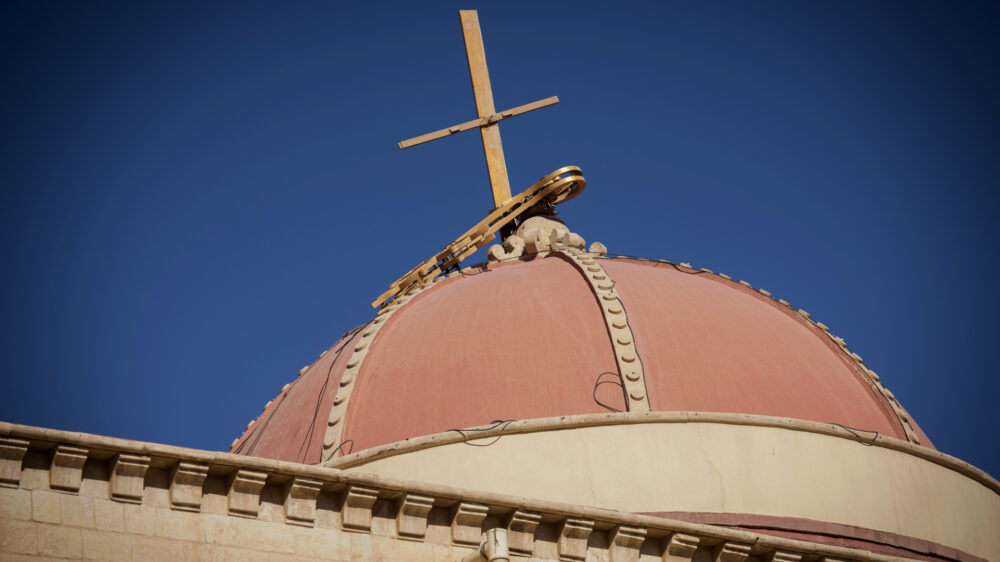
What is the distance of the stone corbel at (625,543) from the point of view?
10984 mm

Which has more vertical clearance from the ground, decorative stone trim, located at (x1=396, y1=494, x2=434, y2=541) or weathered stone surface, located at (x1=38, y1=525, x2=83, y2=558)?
decorative stone trim, located at (x1=396, y1=494, x2=434, y2=541)

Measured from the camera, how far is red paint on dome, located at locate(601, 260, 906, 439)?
1538 cm

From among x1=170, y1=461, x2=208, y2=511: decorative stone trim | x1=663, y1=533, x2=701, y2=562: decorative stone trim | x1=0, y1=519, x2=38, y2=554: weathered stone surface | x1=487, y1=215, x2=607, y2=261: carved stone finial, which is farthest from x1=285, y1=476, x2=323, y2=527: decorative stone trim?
x1=487, y1=215, x2=607, y2=261: carved stone finial

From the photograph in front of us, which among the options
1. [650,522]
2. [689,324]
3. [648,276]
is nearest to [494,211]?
[648,276]

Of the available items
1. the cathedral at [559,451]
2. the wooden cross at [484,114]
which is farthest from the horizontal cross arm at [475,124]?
the cathedral at [559,451]

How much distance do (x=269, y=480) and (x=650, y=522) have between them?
2.86 meters

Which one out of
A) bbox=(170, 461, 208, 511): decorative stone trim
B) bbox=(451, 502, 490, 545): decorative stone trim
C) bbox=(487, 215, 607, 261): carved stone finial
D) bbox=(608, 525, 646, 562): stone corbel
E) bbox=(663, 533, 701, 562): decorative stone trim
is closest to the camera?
bbox=(170, 461, 208, 511): decorative stone trim

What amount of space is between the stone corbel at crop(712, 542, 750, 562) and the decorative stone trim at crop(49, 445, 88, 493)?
15.6ft

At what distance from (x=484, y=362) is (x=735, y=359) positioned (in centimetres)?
270

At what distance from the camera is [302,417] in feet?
52.5

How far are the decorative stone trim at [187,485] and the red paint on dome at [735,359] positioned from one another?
20.0ft

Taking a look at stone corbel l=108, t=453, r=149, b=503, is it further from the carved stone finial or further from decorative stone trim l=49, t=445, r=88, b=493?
the carved stone finial

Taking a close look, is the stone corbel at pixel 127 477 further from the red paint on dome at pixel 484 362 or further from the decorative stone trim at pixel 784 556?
the red paint on dome at pixel 484 362

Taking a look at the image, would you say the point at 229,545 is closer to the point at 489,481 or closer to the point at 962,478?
the point at 489,481
